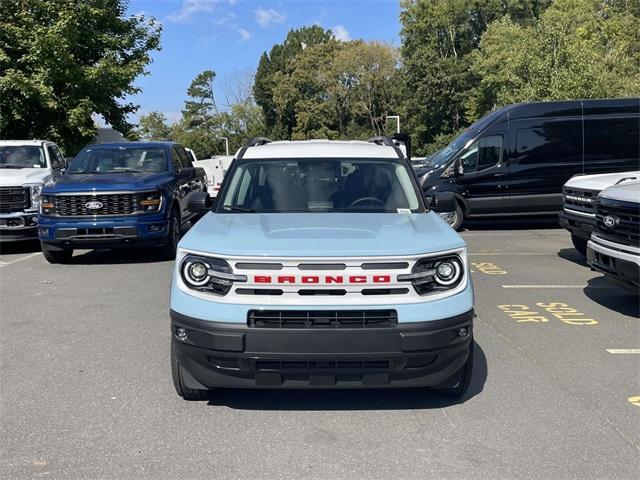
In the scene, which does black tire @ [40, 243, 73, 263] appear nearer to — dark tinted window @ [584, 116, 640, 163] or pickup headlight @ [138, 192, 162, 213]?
pickup headlight @ [138, 192, 162, 213]

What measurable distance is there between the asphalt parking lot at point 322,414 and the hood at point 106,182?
308 cm

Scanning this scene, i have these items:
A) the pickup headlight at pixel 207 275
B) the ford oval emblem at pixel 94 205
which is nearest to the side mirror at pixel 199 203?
the pickup headlight at pixel 207 275

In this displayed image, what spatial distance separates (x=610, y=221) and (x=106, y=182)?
22.8 ft

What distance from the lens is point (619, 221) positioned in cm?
615

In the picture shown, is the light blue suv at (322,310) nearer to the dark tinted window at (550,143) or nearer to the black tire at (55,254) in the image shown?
the black tire at (55,254)

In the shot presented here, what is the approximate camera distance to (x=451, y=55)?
58.6m

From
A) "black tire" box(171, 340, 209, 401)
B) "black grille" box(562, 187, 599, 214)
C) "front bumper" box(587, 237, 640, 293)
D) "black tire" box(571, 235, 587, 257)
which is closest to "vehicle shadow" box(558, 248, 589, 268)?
"black tire" box(571, 235, 587, 257)

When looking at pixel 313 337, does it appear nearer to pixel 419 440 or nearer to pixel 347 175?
pixel 419 440

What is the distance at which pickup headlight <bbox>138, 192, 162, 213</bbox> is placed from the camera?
951 centimetres

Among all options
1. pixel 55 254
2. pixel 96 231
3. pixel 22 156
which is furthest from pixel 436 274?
pixel 22 156

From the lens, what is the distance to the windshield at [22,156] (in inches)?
485

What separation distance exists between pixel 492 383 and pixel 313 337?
1712mm

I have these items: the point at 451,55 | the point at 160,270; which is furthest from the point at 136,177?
the point at 451,55

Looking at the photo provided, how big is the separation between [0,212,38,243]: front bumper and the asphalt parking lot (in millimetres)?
4732
